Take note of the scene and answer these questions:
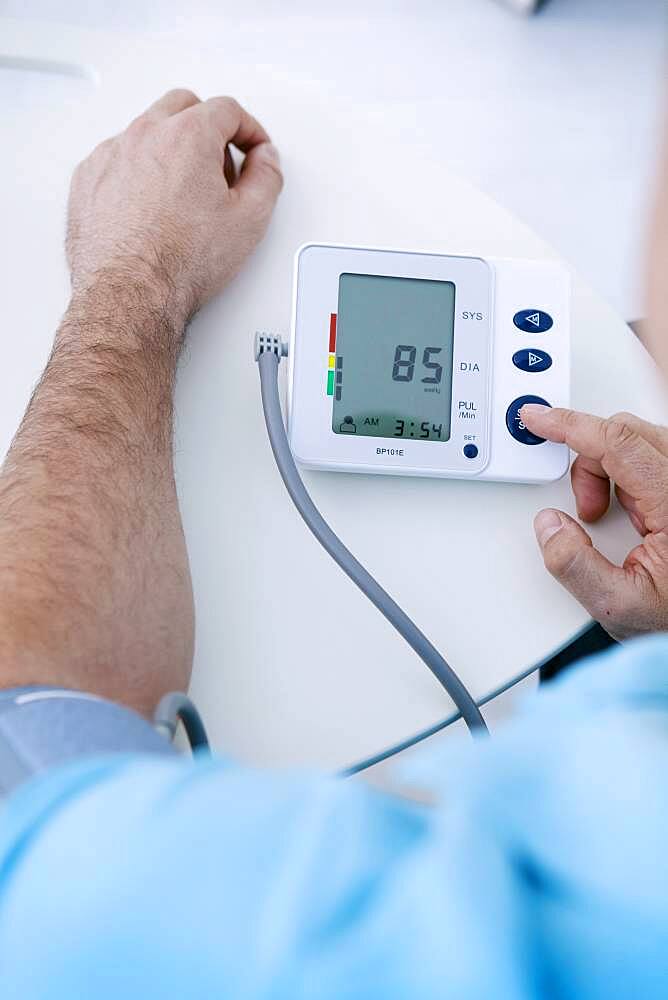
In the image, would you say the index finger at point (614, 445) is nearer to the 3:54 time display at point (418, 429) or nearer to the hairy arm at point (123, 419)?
the 3:54 time display at point (418, 429)

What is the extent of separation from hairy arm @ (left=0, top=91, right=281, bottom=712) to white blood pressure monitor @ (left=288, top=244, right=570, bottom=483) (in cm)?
11

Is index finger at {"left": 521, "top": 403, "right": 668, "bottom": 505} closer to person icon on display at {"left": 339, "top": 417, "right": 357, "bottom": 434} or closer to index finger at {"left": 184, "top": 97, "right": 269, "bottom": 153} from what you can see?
person icon on display at {"left": 339, "top": 417, "right": 357, "bottom": 434}

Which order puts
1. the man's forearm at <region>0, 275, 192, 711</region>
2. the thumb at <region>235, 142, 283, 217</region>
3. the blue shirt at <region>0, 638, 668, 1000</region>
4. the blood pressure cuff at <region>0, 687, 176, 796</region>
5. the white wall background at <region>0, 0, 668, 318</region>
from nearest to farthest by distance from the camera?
the blue shirt at <region>0, 638, 668, 1000</region> → the blood pressure cuff at <region>0, 687, 176, 796</region> → the man's forearm at <region>0, 275, 192, 711</region> → the thumb at <region>235, 142, 283, 217</region> → the white wall background at <region>0, 0, 668, 318</region>

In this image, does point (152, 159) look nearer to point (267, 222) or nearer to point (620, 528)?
point (267, 222)

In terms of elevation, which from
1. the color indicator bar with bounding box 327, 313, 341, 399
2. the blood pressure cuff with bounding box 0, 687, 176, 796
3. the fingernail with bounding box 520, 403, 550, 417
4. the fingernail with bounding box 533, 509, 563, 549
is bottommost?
the blood pressure cuff with bounding box 0, 687, 176, 796

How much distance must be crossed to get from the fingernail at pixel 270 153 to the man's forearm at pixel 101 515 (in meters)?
0.18

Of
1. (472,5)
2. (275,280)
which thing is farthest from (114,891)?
(472,5)

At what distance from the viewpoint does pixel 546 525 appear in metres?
0.77

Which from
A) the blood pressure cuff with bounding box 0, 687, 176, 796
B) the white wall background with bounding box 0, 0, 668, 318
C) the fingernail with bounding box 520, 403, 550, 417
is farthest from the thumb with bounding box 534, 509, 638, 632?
the white wall background with bounding box 0, 0, 668, 318

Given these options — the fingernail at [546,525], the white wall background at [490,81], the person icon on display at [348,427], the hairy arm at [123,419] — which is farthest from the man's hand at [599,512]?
the white wall background at [490,81]

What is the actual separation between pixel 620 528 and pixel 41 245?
0.55 metres

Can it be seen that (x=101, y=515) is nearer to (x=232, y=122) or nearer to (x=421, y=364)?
(x=421, y=364)

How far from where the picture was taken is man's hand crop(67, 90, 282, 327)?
83 centimetres

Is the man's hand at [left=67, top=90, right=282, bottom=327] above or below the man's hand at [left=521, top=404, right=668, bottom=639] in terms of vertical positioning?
above
